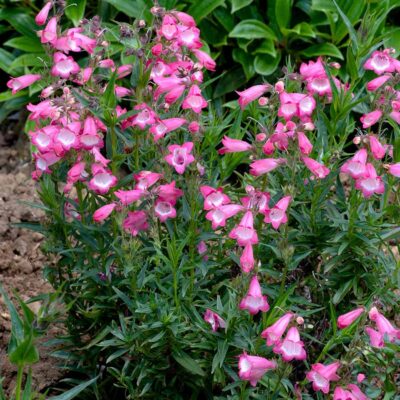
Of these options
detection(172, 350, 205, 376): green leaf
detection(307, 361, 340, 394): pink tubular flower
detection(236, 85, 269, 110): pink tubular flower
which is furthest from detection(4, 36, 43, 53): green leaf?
detection(307, 361, 340, 394): pink tubular flower

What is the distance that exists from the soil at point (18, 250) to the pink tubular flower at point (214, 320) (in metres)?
0.73

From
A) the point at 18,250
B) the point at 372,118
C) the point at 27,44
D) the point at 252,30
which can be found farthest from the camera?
the point at 27,44

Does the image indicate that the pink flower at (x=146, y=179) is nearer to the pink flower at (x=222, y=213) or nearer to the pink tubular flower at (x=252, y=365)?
the pink flower at (x=222, y=213)

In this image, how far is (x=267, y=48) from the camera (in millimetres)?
4535

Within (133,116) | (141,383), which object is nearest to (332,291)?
(141,383)

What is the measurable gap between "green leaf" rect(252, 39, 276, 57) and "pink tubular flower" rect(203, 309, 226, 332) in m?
2.28

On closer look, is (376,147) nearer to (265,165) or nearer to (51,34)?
(265,165)

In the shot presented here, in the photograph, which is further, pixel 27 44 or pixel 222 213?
pixel 27 44

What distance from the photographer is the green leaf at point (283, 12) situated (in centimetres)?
452

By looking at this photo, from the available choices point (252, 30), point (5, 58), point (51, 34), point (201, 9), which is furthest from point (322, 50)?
point (51, 34)

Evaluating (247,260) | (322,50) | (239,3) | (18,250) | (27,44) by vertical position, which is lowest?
(18,250)

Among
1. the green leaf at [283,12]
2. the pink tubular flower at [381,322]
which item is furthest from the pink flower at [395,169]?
the green leaf at [283,12]

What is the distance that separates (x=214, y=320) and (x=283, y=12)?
249cm

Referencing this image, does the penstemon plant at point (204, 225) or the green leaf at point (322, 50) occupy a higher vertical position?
the penstemon plant at point (204, 225)
